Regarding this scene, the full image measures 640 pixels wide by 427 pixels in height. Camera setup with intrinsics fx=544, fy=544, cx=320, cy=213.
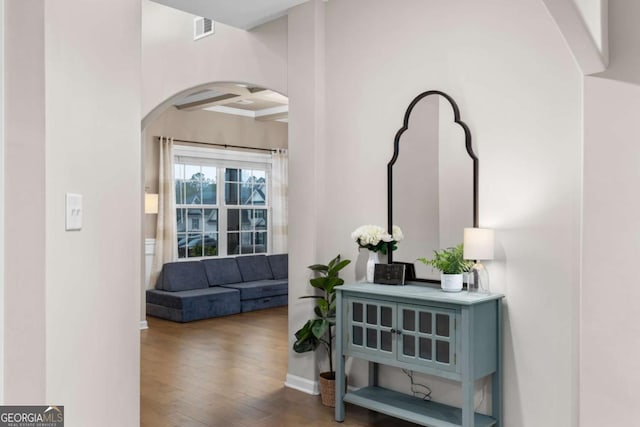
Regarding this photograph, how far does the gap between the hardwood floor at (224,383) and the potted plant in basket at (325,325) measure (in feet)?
0.53

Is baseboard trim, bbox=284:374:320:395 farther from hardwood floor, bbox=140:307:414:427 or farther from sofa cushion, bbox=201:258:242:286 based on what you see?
sofa cushion, bbox=201:258:242:286

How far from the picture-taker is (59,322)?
1.67 metres

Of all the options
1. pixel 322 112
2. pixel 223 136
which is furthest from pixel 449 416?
pixel 223 136

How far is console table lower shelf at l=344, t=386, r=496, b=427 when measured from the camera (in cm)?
312

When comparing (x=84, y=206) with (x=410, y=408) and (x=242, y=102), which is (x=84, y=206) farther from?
(x=242, y=102)

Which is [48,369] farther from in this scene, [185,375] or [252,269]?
[252,269]

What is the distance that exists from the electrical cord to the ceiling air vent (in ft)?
11.6

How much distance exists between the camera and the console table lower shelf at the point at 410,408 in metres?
3.12

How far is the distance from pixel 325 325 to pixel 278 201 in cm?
527

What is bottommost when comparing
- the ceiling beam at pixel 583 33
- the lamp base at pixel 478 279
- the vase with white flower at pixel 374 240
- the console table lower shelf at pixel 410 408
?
the console table lower shelf at pixel 410 408

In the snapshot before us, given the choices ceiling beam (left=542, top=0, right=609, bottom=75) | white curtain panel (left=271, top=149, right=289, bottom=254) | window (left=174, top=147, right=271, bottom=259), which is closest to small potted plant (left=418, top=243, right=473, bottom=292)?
ceiling beam (left=542, top=0, right=609, bottom=75)

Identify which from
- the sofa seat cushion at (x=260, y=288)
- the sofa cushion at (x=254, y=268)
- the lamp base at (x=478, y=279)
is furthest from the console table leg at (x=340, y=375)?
the sofa cushion at (x=254, y=268)

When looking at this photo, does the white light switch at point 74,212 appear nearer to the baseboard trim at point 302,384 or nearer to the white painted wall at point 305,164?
the white painted wall at point 305,164

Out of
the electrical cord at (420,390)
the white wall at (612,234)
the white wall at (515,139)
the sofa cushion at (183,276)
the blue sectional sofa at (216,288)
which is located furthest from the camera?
the sofa cushion at (183,276)
